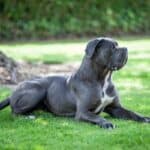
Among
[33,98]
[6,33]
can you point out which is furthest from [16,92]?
[6,33]

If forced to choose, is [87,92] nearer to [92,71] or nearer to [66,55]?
[92,71]

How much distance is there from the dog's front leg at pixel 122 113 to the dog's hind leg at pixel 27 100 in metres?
1.07

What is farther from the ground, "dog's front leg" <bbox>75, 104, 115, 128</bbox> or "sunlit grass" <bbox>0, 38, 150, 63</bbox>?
"dog's front leg" <bbox>75, 104, 115, 128</bbox>

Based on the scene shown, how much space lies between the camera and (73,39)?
1224 inches

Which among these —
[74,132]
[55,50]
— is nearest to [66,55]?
[55,50]

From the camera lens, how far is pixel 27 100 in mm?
10484

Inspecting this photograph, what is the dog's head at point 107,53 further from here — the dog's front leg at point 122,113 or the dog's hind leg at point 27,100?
the dog's hind leg at point 27,100

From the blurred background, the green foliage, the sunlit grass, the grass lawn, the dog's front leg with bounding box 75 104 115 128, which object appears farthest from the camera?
the green foliage

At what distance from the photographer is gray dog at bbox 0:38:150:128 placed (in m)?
9.84

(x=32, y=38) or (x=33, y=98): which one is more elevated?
(x=33, y=98)

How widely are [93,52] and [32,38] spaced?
21.3 metres

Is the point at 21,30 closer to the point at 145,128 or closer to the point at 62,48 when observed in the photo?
the point at 62,48

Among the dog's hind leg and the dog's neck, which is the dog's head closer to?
the dog's neck

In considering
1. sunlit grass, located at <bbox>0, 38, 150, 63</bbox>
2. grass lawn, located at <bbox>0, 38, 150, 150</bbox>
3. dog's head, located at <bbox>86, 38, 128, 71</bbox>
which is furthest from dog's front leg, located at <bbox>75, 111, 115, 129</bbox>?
sunlit grass, located at <bbox>0, 38, 150, 63</bbox>
